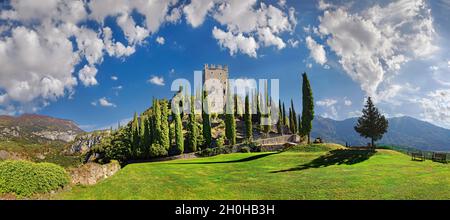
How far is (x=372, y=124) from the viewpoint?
44062mm

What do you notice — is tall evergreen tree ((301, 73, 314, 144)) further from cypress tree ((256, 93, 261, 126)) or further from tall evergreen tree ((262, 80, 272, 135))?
A: cypress tree ((256, 93, 261, 126))

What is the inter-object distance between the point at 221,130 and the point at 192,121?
22782 mm

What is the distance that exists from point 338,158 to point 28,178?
29084mm

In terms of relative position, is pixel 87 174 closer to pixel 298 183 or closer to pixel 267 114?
pixel 298 183

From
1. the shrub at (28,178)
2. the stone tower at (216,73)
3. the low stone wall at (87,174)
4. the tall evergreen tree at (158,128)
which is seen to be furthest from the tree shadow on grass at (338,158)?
the stone tower at (216,73)

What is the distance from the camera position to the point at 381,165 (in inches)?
1140

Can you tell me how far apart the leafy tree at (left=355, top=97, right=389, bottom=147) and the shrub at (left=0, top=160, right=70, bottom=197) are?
39875 millimetres

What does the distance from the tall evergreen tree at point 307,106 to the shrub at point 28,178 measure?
35226mm

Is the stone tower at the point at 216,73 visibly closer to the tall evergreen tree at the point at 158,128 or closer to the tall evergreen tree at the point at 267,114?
the tall evergreen tree at the point at 267,114

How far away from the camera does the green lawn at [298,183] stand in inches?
784

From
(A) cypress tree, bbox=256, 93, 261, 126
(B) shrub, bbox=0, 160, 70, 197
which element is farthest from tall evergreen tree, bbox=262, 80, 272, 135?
(B) shrub, bbox=0, 160, 70, 197
